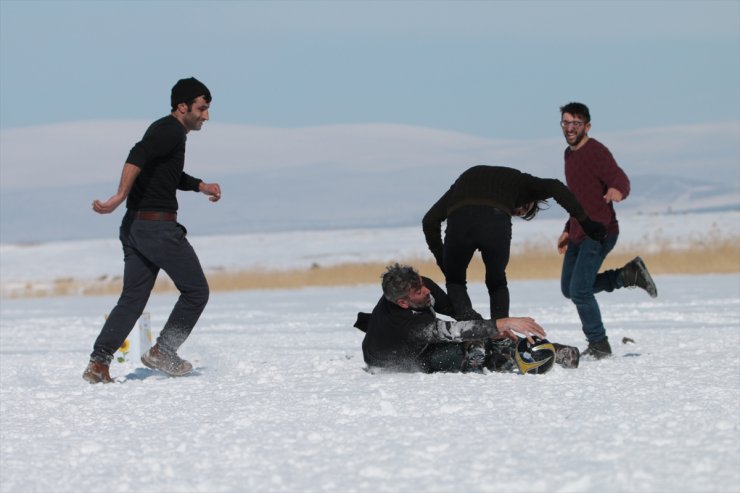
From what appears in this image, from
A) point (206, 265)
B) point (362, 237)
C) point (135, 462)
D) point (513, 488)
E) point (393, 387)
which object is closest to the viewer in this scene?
point (513, 488)

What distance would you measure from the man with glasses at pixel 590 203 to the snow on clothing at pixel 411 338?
1235 mm

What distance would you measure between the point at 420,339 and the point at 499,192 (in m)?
1.01

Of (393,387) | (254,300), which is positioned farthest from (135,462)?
(254,300)

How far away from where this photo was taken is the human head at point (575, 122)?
8.72 meters

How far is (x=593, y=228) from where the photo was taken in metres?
8.26

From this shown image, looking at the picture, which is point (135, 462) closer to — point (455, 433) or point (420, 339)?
point (455, 433)

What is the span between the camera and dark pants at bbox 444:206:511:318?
7.75 metres

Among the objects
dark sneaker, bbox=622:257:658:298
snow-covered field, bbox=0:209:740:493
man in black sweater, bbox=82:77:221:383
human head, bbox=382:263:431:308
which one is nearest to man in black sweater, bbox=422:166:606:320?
human head, bbox=382:263:431:308

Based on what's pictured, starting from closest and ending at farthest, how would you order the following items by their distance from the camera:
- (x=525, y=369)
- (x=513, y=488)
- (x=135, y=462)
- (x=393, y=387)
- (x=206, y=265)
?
(x=513, y=488) → (x=135, y=462) → (x=393, y=387) → (x=525, y=369) → (x=206, y=265)

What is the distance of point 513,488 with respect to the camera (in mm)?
4434

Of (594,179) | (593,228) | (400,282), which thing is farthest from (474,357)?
Result: (594,179)

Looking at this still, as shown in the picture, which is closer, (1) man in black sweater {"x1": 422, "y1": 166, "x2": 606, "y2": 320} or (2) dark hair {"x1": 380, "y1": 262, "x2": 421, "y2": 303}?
(2) dark hair {"x1": 380, "y1": 262, "x2": 421, "y2": 303}

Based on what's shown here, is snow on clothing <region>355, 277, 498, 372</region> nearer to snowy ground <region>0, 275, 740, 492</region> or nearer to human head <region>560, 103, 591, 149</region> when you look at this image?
snowy ground <region>0, 275, 740, 492</region>

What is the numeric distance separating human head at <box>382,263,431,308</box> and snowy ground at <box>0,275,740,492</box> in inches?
18.8
